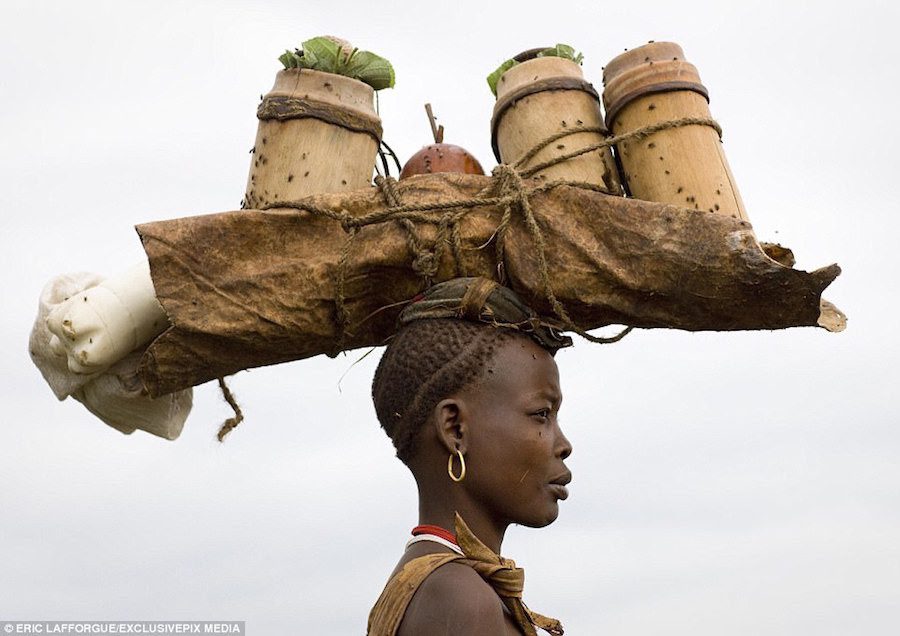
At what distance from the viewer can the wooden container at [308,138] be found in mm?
4137

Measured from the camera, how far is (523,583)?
3.81m

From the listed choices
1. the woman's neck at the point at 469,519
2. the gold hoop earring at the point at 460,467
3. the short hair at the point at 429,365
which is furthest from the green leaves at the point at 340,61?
the woman's neck at the point at 469,519

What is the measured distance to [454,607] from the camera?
345cm

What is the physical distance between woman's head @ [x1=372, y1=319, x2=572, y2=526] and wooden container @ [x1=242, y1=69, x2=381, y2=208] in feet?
1.95

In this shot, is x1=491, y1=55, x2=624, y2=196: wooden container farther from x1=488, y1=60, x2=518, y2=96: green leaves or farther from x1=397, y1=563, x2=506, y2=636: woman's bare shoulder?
x1=397, y1=563, x2=506, y2=636: woman's bare shoulder

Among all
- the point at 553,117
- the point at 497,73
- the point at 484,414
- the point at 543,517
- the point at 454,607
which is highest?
the point at 497,73

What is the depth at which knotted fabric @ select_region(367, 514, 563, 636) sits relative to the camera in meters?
3.58

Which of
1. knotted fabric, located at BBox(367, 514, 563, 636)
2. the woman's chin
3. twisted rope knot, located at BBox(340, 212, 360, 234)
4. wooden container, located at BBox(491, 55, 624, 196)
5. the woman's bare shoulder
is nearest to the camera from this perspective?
the woman's bare shoulder

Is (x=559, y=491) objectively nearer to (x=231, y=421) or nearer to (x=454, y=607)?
(x=454, y=607)

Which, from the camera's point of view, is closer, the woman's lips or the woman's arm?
the woman's arm

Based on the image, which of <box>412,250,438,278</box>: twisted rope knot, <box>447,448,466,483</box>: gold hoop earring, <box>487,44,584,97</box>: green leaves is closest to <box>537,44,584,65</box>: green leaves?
<box>487,44,584,97</box>: green leaves

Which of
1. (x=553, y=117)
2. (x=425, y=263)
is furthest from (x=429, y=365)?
(x=553, y=117)

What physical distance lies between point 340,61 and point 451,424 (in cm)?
131

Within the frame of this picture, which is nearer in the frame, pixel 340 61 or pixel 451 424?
pixel 451 424
